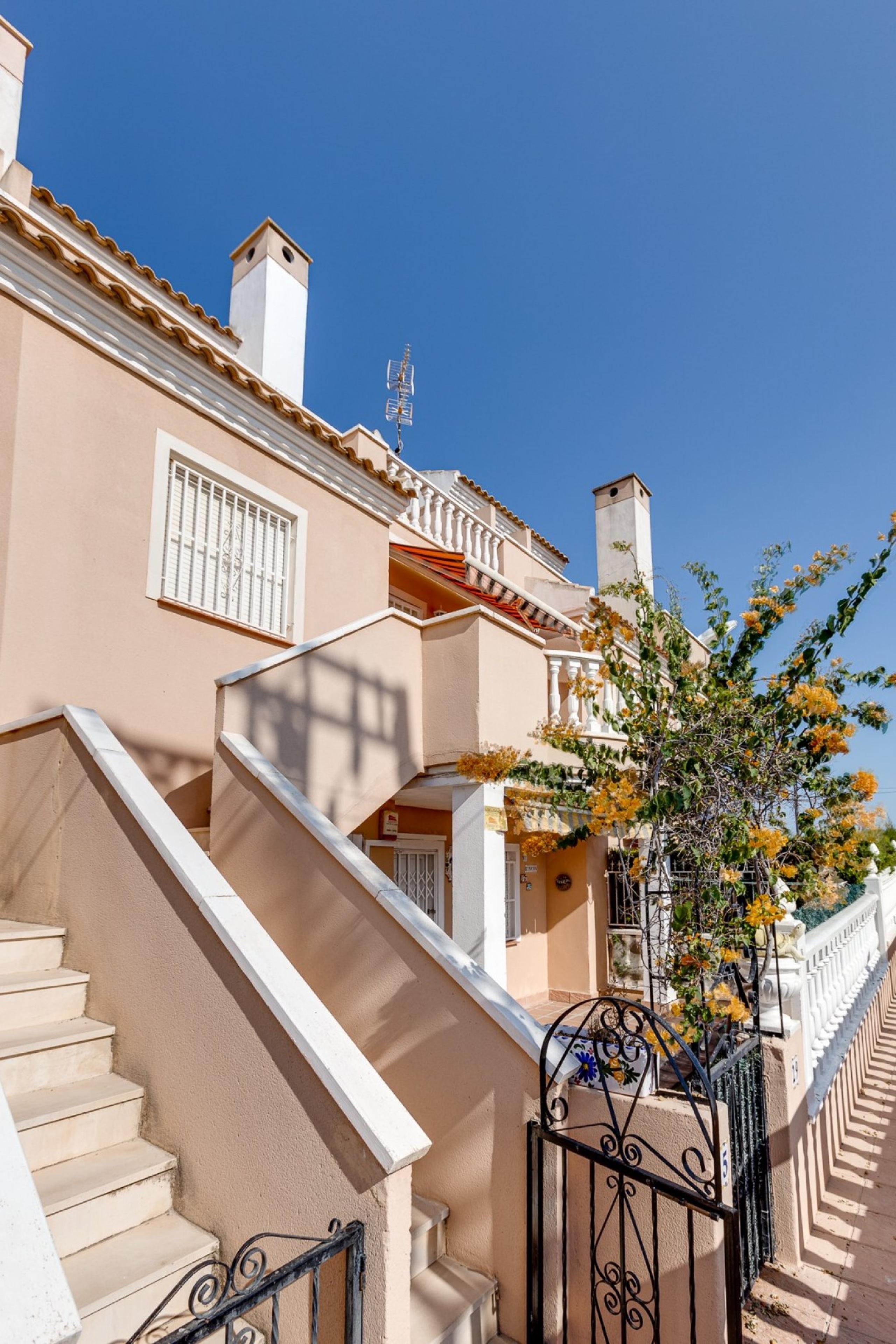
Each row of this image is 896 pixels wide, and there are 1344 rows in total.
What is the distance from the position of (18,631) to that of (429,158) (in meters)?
14.7

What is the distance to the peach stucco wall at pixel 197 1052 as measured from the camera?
11.1 ft

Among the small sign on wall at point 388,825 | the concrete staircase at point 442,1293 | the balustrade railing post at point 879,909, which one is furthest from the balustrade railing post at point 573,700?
the balustrade railing post at point 879,909

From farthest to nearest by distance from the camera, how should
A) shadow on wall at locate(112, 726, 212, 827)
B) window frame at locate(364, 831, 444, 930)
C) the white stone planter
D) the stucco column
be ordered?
window frame at locate(364, 831, 444, 930), the stucco column, shadow on wall at locate(112, 726, 212, 827), the white stone planter

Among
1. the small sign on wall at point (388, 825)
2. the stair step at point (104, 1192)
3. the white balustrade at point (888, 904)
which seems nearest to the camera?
the stair step at point (104, 1192)

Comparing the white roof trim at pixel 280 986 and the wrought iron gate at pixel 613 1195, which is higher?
the white roof trim at pixel 280 986

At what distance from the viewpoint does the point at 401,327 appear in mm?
22938

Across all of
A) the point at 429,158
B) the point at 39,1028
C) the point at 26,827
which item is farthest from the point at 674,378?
the point at 39,1028

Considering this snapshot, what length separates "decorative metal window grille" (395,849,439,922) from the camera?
12625 mm

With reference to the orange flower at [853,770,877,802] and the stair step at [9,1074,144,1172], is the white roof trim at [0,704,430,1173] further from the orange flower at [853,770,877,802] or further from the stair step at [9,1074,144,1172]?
the orange flower at [853,770,877,802]

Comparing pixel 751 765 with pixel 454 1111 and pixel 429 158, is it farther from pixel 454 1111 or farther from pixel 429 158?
pixel 429 158

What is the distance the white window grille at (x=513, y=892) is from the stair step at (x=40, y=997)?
1001 centimetres

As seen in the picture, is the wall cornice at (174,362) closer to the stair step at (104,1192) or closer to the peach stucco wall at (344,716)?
the peach stucco wall at (344,716)

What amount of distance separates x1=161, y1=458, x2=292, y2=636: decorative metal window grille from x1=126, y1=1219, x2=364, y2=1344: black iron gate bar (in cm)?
700

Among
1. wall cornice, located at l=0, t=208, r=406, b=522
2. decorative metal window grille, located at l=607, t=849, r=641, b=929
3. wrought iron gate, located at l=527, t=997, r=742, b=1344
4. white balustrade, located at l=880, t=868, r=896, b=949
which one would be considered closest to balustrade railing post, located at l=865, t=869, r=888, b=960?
white balustrade, located at l=880, t=868, r=896, b=949
